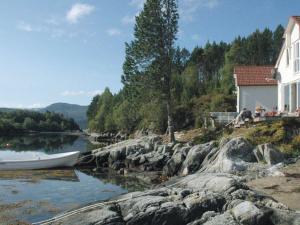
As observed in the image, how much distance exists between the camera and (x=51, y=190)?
22609mm

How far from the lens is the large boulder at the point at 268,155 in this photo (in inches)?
780

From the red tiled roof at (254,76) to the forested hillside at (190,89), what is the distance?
15.7 ft

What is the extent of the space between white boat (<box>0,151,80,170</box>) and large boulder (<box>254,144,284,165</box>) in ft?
59.0

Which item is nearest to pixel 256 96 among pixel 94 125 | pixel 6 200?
pixel 6 200

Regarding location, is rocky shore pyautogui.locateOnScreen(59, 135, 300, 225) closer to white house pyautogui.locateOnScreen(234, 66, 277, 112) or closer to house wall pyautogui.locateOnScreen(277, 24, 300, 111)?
house wall pyautogui.locateOnScreen(277, 24, 300, 111)

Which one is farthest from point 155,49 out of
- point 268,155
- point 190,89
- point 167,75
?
point 190,89

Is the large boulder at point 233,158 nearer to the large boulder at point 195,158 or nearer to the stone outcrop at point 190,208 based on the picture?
the large boulder at point 195,158

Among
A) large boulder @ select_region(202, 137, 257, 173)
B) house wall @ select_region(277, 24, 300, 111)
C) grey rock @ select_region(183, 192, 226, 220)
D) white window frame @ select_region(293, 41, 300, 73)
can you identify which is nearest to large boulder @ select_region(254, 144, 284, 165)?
large boulder @ select_region(202, 137, 257, 173)

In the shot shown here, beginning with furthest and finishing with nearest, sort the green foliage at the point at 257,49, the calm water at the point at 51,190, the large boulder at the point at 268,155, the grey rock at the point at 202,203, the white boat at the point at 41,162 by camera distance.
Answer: the green foliage at the point at 257,49, the white boat at the point at 41,162, the large boulder at the point at 268,155, the calm water at the point at 51,190, the grey rock at the point at 202,203

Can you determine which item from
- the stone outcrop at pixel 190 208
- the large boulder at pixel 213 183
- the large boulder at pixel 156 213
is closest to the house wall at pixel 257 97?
the large boulder at pixel 213 183

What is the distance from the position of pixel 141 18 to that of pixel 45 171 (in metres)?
14.9

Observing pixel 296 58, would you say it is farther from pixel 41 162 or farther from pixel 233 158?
pixel 41 162

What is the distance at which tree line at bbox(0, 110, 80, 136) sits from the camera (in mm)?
162625

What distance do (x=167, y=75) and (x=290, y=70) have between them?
10170 millimetres
